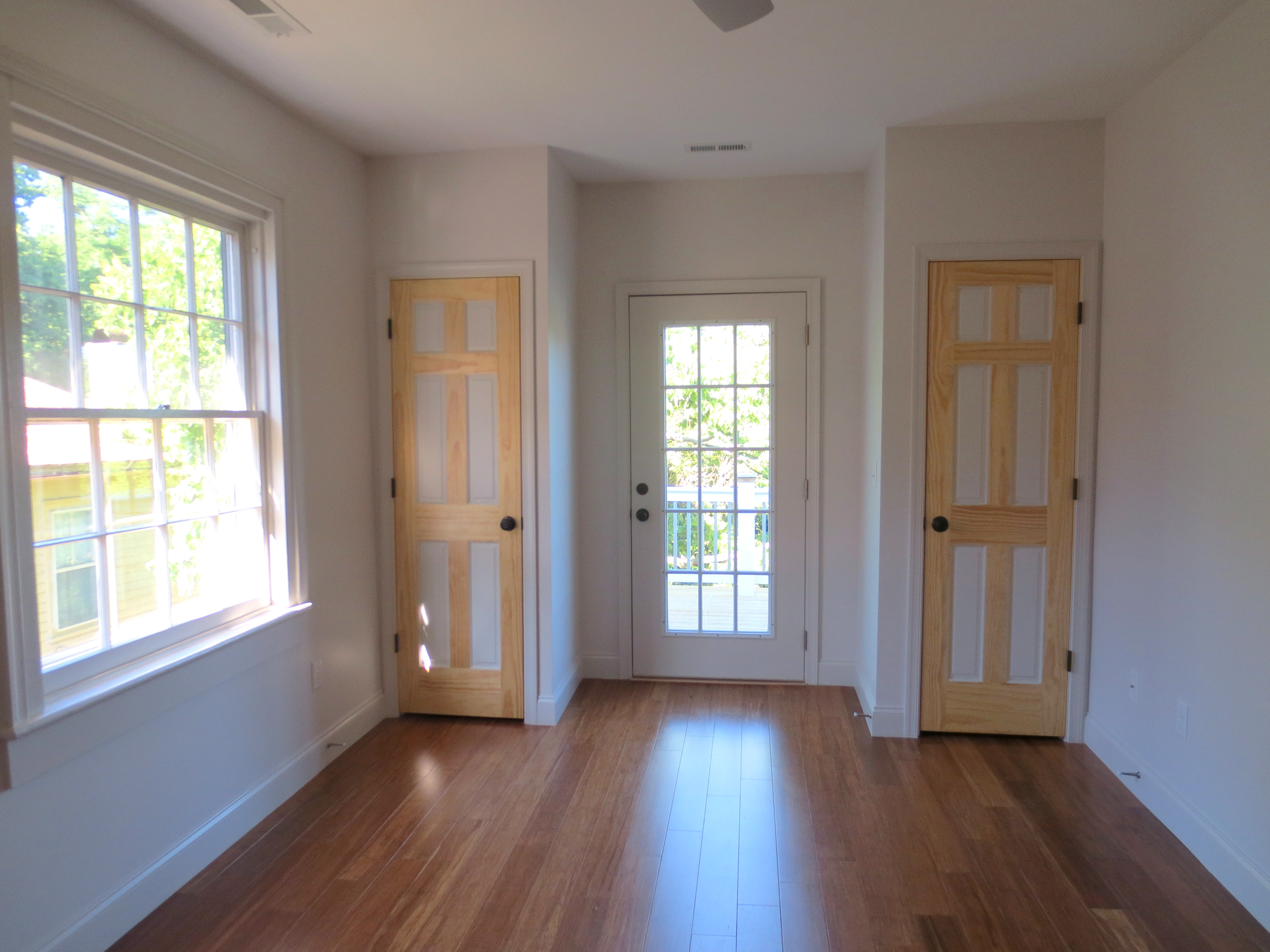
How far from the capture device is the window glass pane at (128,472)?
225 centimetres

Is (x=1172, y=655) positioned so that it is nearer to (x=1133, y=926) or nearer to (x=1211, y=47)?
(x=1133, y=926)

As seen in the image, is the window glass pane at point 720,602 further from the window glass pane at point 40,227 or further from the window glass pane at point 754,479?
the window glass pane at point 40,227

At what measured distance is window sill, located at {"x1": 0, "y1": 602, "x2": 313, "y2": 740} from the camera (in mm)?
1966

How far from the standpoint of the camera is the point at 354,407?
11.5 feet

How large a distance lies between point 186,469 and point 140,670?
2.19ft

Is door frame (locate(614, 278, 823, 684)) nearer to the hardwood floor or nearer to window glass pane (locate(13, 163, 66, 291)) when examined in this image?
the hardwood floor

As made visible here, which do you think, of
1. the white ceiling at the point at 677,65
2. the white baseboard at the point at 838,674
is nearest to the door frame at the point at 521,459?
the white ceiling at the point at 677,65

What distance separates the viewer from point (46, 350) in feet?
6.75

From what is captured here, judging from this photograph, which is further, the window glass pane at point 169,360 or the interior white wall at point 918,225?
the interior white wall at point 918,225

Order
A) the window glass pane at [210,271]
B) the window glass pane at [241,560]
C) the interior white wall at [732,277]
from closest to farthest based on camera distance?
the window glass pane at [210,271] < the window glass pane at [241,560] < the interior white wall at [732,277]

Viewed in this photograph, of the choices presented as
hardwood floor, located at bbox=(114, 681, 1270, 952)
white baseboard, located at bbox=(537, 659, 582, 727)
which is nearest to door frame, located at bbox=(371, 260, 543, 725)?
white baseboard, located at bbox=(537, 659, 582, 727)

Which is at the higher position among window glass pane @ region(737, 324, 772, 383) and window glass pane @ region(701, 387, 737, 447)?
window glass pane @ region(737, 324, 772, 383)

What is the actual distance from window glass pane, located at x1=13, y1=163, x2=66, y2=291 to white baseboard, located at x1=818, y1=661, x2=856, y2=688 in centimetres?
361

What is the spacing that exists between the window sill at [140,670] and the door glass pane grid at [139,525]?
8 cm
